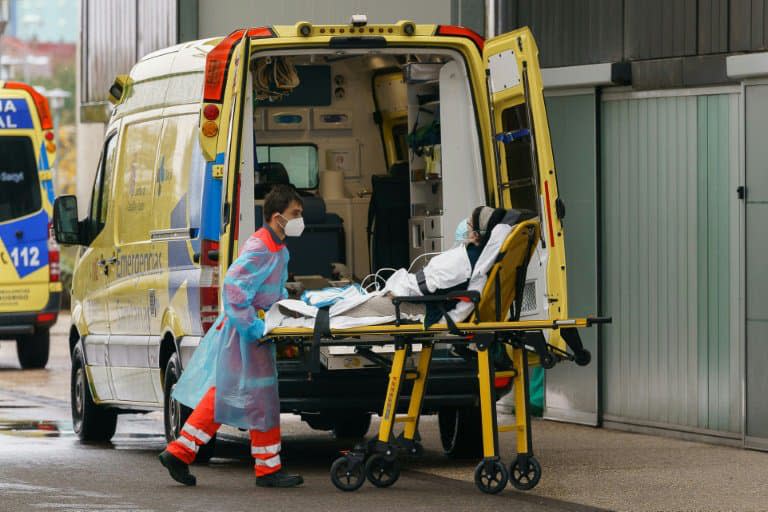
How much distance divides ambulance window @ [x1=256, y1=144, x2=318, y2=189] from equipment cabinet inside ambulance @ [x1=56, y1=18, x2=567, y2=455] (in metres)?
0.01

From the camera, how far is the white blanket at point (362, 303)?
1007cm

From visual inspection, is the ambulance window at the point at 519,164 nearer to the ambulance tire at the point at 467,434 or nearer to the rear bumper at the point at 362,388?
the rear bumper at the point at 362,388

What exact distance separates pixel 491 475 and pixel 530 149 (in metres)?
1.98

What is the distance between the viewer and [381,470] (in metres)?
10.3

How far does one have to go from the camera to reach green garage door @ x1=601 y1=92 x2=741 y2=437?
41.6ft

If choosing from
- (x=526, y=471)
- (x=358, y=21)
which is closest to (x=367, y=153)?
(x=358, y=21)

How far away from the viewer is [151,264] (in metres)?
12.1

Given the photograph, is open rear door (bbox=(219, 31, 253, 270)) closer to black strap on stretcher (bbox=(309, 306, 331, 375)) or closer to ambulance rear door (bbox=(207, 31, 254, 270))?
ambulance rear door (bbox=(207, 31, 254, 270))

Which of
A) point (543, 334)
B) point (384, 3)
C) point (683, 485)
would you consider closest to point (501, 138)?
point (543, 334)

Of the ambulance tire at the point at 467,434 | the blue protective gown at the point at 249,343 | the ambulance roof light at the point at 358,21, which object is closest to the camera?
the blue protective gown at the point at 249,343

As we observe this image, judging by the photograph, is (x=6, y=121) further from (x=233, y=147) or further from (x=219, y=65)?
(x=233, y=147)

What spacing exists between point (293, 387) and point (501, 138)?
1904 millimetres

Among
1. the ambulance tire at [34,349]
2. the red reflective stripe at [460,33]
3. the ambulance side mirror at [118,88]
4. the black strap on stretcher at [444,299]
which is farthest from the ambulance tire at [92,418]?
the ambulance tire at [34,349]

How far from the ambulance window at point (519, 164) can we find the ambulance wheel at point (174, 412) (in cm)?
217
